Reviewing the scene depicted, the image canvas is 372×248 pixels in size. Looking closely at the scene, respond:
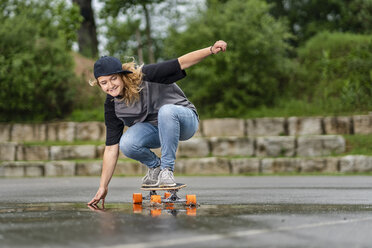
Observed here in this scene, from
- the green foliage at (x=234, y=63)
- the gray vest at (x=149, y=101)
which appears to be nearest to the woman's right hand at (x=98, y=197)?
the gray vest at (x=149, y=101)

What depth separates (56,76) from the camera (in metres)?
13.2

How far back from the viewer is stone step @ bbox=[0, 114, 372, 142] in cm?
1168

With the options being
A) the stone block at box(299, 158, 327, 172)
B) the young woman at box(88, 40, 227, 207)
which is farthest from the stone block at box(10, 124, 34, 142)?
the young woman at box(88, 40, 227, 207)

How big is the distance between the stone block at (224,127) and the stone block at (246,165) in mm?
1440

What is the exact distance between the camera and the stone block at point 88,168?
11295 millimetres

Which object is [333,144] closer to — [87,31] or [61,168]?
[61,168]

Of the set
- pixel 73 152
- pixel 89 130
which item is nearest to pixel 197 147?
pixel 73 152

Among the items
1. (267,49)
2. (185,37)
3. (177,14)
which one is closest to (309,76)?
(267,49)

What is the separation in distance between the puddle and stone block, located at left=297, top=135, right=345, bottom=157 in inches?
270

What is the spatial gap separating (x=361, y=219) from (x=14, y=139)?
10512mm

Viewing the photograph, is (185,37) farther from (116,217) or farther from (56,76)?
(116,217)

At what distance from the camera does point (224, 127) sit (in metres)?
12.4

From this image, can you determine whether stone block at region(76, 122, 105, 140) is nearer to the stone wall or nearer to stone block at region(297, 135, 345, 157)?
the stone wall

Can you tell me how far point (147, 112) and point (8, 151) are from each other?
8.22 m
